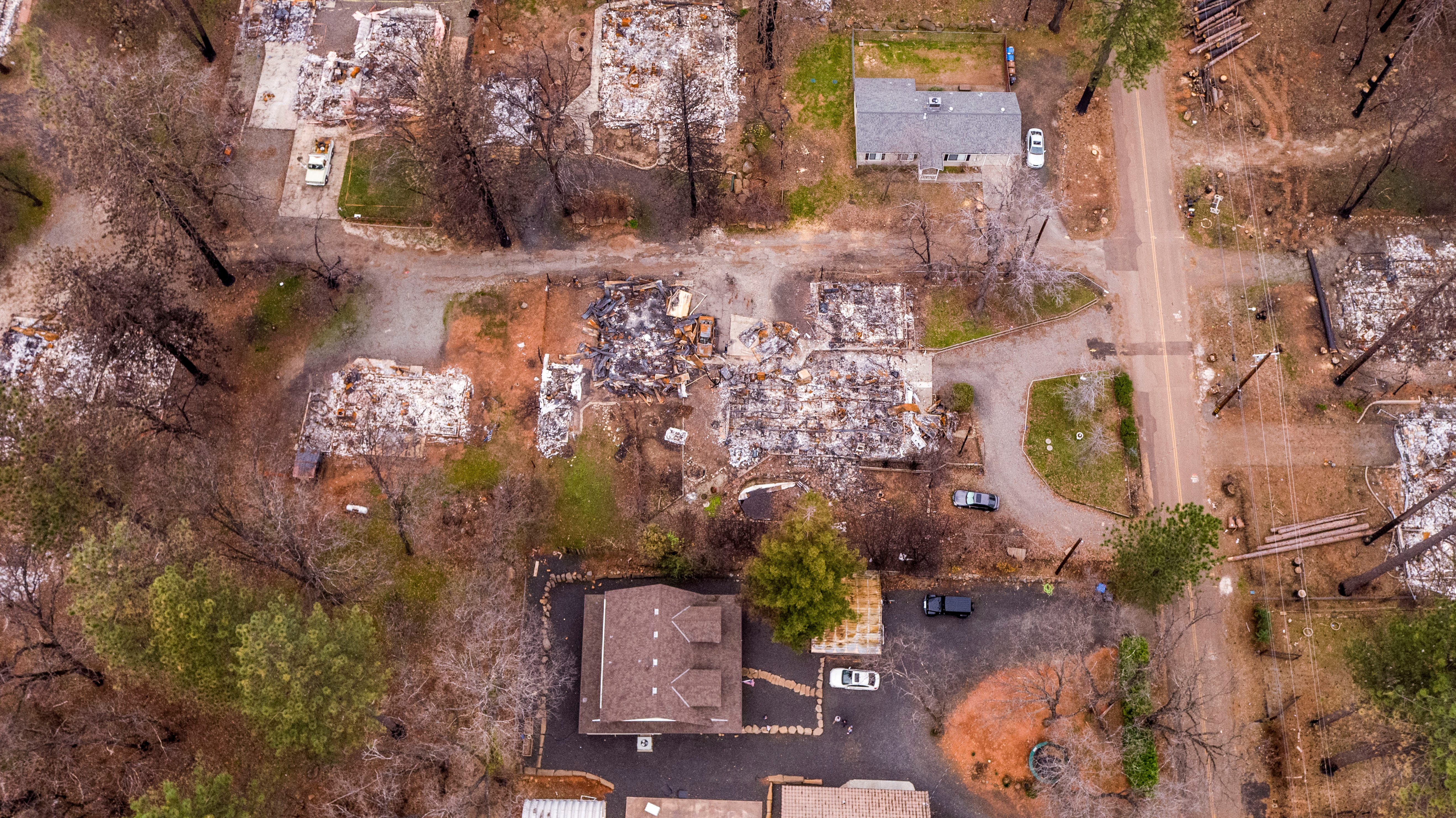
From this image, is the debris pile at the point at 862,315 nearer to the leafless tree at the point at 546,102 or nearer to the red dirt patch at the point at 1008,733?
the leafless tree at the point at 546,102

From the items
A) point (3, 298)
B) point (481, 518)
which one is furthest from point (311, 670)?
point (3, 298)

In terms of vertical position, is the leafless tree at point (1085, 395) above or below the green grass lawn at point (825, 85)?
below

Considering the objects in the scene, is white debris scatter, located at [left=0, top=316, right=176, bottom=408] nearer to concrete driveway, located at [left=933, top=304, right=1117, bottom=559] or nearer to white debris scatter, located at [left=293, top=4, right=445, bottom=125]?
white debris scatter, located at [left=293, top=4, right=445, bottom=125]

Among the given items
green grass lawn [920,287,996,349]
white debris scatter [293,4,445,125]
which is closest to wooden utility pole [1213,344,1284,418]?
green grass lawn [920,287,996,349]

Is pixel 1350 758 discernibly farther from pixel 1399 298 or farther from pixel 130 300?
pixel 130 300

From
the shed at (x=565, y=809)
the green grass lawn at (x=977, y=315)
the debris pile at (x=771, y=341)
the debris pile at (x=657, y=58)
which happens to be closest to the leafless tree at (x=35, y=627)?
the shed at (x=565, y=809)

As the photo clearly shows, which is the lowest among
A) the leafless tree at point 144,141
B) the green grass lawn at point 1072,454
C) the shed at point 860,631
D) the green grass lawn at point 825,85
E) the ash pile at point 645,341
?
the shed at point 860,631

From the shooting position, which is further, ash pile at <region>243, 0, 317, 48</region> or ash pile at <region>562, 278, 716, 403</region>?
ash pile at <region>243, 0, 317, 48</region>
